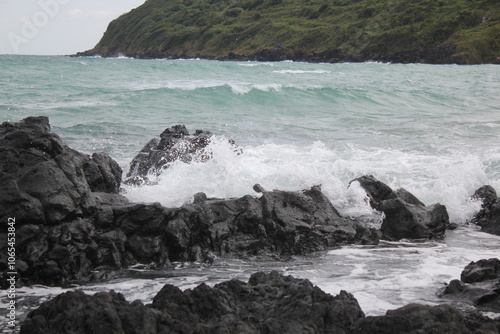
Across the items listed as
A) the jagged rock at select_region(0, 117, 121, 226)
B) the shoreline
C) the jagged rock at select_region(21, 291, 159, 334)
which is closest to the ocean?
the jagged rock at select_region(0, 117, 121, 226)

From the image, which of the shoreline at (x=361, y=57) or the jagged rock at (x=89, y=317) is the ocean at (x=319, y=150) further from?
the shoreline at (x=361, y=57)

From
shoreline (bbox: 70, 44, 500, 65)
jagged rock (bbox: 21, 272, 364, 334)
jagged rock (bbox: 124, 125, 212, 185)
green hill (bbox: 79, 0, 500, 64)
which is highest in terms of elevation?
green hill (bbox: 79, 0, 500, 64)

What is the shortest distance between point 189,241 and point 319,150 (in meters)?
7.20

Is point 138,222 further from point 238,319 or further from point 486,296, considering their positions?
point 486,296

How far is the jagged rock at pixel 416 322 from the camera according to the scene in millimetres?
3969

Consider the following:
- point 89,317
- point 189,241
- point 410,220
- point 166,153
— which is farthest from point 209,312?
point 166,153

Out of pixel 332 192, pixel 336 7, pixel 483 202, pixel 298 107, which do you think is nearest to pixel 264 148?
pixel 332 192

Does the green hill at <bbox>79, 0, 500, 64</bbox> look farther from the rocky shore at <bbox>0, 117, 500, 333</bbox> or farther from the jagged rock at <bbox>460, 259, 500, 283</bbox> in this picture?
the jagged rock at <bbox>460, 259, 500, 283</bbox>

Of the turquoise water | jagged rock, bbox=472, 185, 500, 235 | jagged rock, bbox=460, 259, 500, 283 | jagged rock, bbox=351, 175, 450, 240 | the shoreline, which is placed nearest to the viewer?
jagged rock, bbox=460, 259, 500, 283

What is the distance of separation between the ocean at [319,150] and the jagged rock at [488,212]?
6.5 inches

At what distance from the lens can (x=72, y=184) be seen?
6809 millimetres

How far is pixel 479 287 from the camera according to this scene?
555 cm

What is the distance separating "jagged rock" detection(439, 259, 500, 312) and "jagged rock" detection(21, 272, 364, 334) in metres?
1.53

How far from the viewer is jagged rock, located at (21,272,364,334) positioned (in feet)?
13.4
